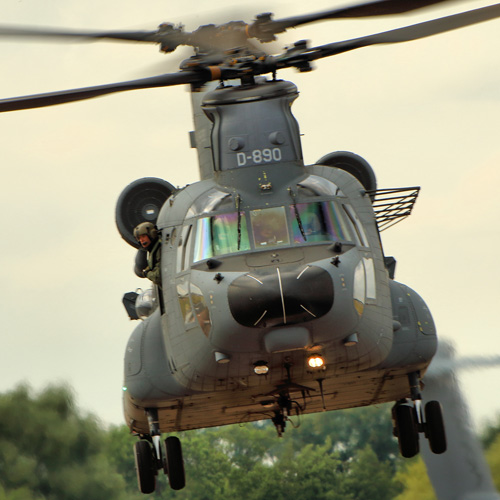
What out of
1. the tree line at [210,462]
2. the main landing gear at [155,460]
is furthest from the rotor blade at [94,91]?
the tree line at [210,462]

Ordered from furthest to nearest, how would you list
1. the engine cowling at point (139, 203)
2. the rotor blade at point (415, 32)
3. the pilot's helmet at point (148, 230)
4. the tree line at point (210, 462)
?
the tree line at point (210, 462) → the engine cowling at point (139, 203) → the pilot's helmet at point (148, 230) → the rotor blade at point (415, 32)

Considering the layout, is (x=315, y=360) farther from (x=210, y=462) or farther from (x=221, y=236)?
(x=210, y=462)

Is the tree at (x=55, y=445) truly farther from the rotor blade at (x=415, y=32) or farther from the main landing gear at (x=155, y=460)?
the rotor blade at (x=415, y=32)

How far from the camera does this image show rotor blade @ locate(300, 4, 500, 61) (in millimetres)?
12961

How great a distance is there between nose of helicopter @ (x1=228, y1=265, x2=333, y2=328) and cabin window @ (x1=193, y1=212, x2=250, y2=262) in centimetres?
66

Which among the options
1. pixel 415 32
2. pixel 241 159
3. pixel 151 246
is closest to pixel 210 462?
pixel 151 246

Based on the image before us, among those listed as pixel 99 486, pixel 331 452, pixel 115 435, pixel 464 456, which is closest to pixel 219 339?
pixel 464 456

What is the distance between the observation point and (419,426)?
16.3 metres

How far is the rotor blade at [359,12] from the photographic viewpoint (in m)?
13.2

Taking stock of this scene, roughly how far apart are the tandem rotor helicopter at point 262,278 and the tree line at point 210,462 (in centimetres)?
658

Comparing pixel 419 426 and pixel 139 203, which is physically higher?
pixel 139 203

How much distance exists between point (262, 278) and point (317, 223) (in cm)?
116

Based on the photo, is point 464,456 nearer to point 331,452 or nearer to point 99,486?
point 99,486

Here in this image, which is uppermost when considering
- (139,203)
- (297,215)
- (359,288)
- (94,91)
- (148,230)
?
(139,203)
